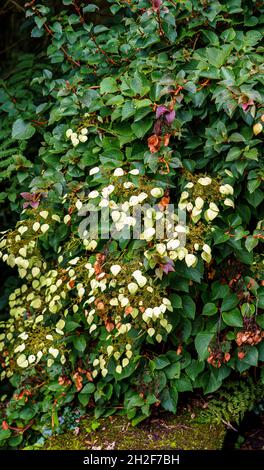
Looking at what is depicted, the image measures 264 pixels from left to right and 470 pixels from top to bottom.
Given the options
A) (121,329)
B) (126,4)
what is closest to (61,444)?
(121,329)

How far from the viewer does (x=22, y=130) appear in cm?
314

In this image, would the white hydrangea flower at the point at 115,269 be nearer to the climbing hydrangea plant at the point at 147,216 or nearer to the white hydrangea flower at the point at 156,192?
the climbing hydrangea plant at the point at 147,216

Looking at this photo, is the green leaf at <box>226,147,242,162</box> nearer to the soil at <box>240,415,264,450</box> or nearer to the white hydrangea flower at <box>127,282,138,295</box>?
the white hydrangea flower at <box>127,282,138,295</box>

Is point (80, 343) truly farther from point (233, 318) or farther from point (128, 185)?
point (128, 185)

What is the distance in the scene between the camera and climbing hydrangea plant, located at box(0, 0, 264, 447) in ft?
8.31

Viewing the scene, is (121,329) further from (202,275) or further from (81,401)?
(81,401)

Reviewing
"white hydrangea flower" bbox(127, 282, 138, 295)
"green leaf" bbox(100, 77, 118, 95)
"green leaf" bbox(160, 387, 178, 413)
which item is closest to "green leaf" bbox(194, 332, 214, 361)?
"green leaf" bbox(160, 387, 178, 413)

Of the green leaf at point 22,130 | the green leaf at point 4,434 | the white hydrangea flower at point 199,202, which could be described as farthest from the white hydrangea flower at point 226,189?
the green leaf at point 4,434

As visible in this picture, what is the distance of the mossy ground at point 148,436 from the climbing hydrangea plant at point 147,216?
0.27 feet

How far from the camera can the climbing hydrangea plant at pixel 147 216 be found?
2.53 meters

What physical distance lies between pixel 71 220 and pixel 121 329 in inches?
25.9

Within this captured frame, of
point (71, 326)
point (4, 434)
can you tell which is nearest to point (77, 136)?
point (71, 326)

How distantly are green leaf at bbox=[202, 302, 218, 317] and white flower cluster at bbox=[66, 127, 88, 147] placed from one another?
0.99 m

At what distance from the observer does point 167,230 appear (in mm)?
2447
